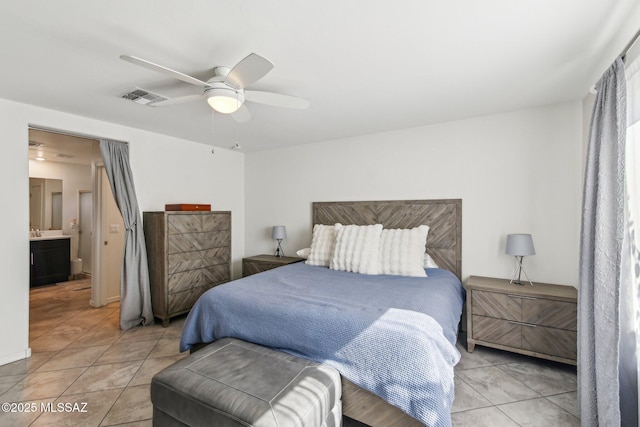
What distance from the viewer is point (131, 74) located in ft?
7.04

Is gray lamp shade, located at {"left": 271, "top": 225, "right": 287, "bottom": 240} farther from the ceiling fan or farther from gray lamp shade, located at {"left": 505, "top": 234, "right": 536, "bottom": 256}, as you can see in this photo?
gray lamp shade, located at {"left": 505, "top": 234, "right": 536, "bottom": 256}

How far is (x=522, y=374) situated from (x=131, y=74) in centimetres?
390

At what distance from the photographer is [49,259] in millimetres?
5410

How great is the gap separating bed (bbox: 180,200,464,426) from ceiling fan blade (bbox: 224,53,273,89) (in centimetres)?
151

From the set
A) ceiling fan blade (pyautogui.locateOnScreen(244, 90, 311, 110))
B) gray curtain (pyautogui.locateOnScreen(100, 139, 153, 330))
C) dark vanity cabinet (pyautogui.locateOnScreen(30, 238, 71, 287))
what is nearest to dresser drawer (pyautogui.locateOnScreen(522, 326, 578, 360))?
ceiling fan blade (pyautogui.locateOnScreen(244, 90, 311, 110))

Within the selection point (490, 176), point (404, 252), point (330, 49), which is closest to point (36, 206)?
point (330, 49)

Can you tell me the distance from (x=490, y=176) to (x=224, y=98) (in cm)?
277

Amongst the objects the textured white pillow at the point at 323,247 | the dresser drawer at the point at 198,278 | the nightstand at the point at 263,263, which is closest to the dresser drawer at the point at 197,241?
the dresser drawer at the point at 198,278

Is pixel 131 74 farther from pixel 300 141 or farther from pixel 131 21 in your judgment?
pixel 300 141

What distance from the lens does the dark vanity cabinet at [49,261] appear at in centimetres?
522

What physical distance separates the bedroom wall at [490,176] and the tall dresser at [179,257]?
1710 mm

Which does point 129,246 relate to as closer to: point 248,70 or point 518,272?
point 248,70

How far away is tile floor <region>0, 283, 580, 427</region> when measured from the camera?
1.93m

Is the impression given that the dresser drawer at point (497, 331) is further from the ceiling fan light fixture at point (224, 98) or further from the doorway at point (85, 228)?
the doorway at point (85, 228)
